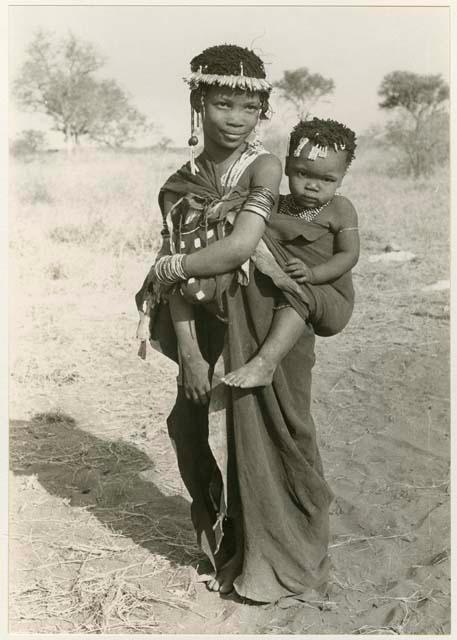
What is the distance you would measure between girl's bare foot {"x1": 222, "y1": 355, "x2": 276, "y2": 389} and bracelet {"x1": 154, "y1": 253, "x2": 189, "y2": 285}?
0.38m

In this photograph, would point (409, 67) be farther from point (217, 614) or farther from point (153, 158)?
point (217, 614)

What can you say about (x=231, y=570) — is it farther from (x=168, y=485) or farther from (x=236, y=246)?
(x=236, y=246)

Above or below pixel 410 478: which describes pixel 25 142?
above

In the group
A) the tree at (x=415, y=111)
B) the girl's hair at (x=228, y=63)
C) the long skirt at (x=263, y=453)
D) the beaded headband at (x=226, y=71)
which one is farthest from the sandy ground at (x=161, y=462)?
the tree at (x=415, y=111)

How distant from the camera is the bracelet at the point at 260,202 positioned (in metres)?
2.59

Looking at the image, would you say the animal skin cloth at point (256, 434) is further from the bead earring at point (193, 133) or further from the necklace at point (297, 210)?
the necklace at point (297, 210)

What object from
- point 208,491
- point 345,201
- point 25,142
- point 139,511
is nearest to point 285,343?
point 345,201

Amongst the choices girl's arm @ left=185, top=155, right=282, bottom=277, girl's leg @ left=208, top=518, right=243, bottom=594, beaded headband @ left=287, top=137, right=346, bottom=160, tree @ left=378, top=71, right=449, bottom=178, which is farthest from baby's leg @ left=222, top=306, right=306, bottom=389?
tree @ left=378, top=71, right=449, bottom=178

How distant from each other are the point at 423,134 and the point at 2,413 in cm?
1183

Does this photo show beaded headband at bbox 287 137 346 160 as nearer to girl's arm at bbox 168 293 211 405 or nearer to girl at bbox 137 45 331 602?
girl at bbox 137 45 331 602

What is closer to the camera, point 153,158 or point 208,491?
point 208,491

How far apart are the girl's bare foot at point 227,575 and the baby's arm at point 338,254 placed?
45.7 inches

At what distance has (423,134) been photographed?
1379cm

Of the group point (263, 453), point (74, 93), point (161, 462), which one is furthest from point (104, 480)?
point (74, 93)
